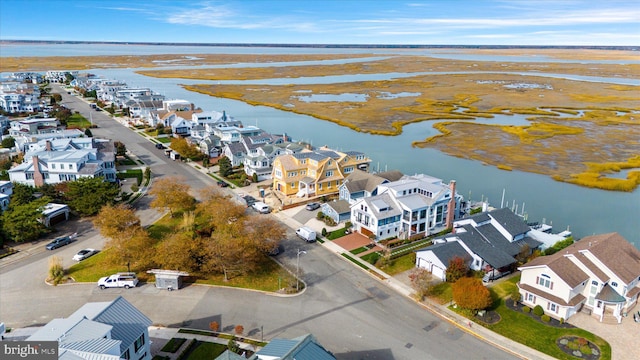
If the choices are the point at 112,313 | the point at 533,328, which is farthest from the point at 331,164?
the point at 112,313

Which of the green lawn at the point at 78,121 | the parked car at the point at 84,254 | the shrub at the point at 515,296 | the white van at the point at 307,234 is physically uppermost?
the green lawn at the point at 78,121

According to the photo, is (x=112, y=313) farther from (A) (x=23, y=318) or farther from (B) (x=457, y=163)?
(B) (x=457, y=163)

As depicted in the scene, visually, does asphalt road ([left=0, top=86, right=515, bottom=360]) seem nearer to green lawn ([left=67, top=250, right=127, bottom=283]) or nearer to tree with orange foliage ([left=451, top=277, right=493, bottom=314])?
green lawn ([left=67, top=250, right=127, bottom=283])

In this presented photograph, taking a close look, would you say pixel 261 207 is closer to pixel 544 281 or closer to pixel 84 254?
pixel 84 254

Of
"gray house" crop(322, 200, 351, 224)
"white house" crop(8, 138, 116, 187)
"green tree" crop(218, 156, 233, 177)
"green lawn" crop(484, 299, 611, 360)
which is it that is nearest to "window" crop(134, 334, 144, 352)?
"green lawn" crop(484, 299, 611, 360)

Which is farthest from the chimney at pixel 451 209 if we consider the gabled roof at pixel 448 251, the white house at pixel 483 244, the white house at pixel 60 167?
the white house at pixel 60 167

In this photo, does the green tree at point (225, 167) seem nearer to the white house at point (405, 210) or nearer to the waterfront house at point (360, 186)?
the waterfront house at point (360, 186)
